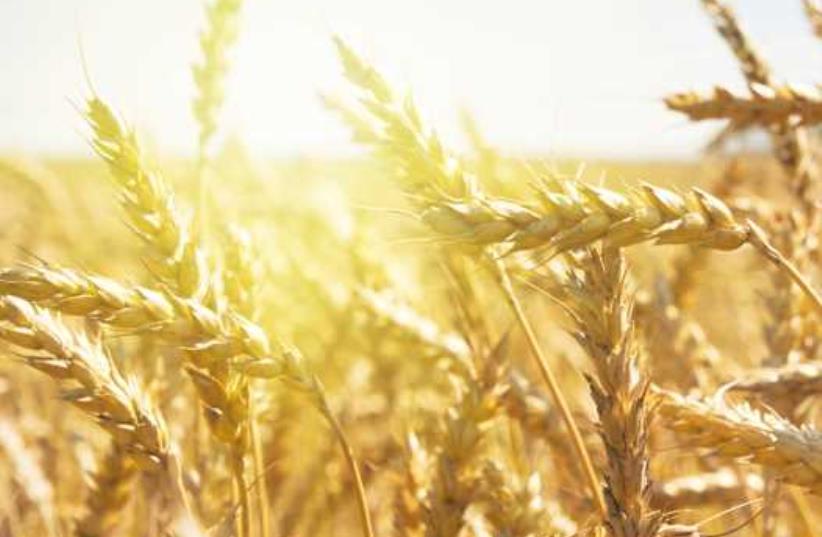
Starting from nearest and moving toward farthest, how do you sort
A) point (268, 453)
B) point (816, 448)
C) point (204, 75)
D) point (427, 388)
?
point (816, 448), point (204, 75), point (268, 453), point (427, 388)

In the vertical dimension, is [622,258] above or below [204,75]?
below

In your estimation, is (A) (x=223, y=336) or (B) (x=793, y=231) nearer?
(A) (x=223, y=336)

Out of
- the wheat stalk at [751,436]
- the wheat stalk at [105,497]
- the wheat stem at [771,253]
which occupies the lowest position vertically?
the wheat stalk at [751,436]

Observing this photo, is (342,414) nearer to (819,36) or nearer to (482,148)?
(482,148)

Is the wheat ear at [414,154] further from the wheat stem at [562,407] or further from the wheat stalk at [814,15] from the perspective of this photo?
the wheat stalk at [814,15]

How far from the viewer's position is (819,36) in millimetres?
1399

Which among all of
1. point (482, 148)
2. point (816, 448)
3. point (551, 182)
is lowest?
point (816, 448)

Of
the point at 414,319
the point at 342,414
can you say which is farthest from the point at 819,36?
the point at 342,414

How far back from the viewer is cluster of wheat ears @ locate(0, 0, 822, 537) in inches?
36.3

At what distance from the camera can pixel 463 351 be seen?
1818mm

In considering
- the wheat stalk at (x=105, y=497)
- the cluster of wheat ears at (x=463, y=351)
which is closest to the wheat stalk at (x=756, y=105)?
the cluster of wheat ears at (x=463, y=351)

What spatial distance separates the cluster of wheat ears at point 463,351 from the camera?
92 centimetres

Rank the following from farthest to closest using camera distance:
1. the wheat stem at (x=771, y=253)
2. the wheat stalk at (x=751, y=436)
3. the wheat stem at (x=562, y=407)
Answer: the wheat stem at (x=562, y=407), the wheat stem at (x=771, y=253), the wheat stalk at (x=751, y=436)

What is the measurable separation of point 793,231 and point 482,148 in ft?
3.60
